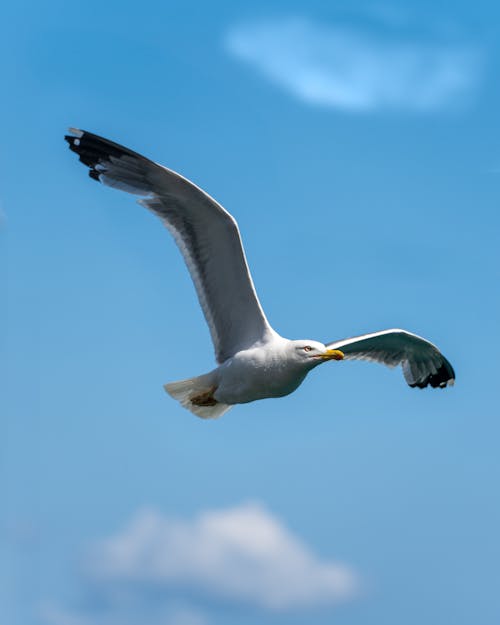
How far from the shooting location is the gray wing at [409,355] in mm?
16859

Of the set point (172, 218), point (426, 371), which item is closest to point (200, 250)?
point (172, 218)

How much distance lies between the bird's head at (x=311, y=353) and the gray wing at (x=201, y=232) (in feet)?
2.07

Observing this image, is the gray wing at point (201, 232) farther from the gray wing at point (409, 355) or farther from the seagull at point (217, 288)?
the gray wing at point (409, 355)

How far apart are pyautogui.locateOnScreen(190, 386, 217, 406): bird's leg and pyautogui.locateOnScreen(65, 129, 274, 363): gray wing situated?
49cm

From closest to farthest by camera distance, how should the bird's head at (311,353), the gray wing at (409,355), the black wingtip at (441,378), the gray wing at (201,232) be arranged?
the bird's head at (311,353), the gray wing at (201,232), the gray wing at (409,355), the black wingtip at (441,378)

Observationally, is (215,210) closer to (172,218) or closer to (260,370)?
(172,218)

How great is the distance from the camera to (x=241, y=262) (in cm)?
1396

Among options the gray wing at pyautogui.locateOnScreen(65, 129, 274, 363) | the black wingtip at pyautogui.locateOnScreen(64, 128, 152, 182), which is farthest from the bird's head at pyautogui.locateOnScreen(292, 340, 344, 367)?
the black wingtip at pyautogui.locateOnScreen(64, 128, 152, 182)

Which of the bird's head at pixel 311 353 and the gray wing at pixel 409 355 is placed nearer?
the bird's head at pixel 311 353

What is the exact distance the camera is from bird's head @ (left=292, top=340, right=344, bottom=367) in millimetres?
13664

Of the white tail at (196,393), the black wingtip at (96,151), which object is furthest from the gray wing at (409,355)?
the black wingtip at (96,151)

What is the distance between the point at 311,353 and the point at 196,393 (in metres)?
1.87

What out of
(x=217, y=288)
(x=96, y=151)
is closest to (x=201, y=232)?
(x=217, y=288)

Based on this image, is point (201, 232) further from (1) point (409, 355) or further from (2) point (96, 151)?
(1) point (409, 355)
